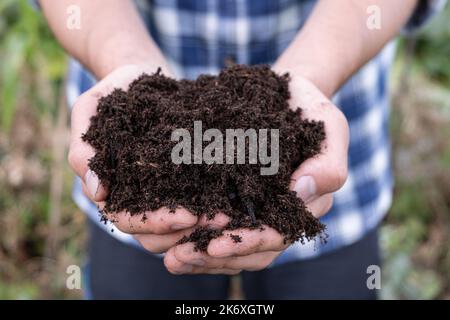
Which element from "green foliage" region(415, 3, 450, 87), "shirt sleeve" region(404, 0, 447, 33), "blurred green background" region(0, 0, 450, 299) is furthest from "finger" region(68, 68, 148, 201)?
"green foliage" region(415, 3, 450, 87)

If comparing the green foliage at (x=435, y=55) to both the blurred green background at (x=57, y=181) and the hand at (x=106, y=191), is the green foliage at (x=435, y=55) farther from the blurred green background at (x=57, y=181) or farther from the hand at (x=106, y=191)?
the hand at (x=106, y=191)

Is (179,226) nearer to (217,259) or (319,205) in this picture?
(217,259)

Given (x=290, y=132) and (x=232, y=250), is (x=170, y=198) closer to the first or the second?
(x=232, y=250)

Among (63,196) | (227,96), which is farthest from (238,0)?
(63,196)

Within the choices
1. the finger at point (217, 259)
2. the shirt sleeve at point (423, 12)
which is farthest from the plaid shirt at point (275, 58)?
the finger at point (217, 259)

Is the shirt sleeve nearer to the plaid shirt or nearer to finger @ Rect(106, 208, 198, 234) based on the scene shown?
the plaid shirt

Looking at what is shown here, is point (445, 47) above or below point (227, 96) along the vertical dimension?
above
